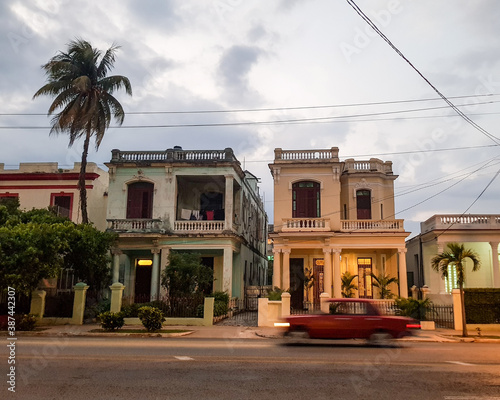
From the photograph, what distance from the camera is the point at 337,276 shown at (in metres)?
25.5

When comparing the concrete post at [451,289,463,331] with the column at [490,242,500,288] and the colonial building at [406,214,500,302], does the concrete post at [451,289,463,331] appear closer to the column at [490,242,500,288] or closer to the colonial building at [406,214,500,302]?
the colonial building at [406,214,500,302]

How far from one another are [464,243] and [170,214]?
58.1 ft

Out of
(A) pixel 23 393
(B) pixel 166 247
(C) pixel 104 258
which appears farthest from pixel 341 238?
(A) pixel 23 393

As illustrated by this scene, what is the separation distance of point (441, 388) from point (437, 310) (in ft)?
50.0

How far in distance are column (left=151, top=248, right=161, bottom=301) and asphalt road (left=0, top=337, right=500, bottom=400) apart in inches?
518

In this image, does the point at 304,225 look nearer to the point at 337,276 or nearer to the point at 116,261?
the point at 337,276

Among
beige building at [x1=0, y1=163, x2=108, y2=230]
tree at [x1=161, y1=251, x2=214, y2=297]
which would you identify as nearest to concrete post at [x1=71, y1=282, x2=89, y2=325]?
tree at [x1=161, y1=251, x2=214, y2=297]

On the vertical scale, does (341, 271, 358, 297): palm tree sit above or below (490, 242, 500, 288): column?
below

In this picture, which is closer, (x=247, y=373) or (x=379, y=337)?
(x=247, y=373)

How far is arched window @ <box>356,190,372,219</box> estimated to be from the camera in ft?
92.4

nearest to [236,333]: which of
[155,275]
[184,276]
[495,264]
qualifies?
[184,276]

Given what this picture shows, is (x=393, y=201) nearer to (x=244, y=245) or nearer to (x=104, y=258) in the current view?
(x=244, y=245)

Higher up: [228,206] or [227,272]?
[228,206]

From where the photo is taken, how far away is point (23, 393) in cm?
713
